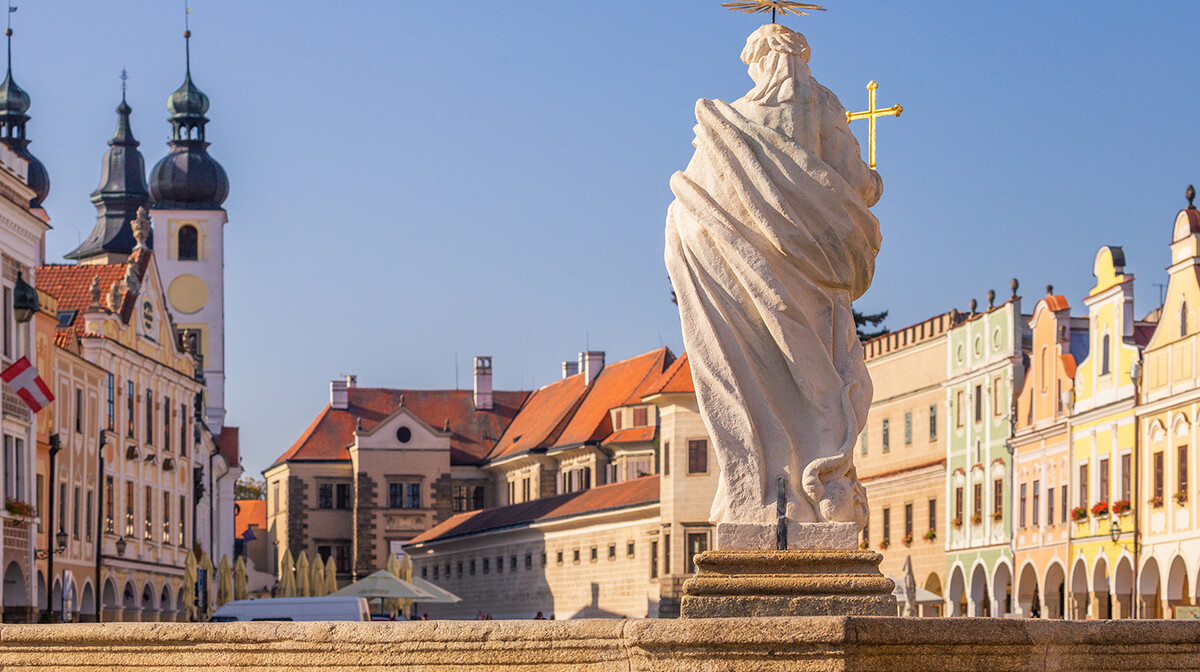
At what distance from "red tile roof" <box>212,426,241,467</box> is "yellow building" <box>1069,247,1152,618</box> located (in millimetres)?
43547

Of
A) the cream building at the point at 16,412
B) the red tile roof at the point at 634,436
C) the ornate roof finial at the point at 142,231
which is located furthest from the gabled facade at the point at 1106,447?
the red tile roof at the point at 634,436

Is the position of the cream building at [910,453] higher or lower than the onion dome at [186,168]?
lower

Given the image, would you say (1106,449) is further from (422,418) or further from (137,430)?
(422,418)

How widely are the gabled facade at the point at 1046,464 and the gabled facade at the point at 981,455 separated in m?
0.78

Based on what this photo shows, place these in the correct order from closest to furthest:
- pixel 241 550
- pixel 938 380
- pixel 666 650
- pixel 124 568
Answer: pixel 666 650 < pixel 124 568 < pixel 938 380 < pixel 241 550

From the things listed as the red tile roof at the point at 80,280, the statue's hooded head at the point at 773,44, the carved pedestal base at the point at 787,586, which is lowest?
the carved pedestal base at the point at 787,586

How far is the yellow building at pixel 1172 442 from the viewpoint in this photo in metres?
45.4

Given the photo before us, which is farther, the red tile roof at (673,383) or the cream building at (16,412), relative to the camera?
the red tile roof at (673,383)

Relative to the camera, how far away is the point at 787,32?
884 centimetres

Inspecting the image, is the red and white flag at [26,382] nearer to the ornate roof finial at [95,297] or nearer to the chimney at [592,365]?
the ornate roof finial at [95,297]

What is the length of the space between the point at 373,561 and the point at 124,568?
52.5 metres

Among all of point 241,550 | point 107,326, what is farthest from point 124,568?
point 241,550

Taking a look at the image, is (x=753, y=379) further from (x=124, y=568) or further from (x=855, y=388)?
(x=124, y=568)

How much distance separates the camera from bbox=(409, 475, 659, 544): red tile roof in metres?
78.1
